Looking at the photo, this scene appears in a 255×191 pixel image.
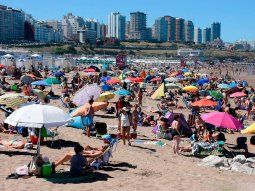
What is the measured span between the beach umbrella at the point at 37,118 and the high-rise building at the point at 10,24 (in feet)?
454

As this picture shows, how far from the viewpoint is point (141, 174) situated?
886 centimetres

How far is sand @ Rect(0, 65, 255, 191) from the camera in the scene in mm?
7873

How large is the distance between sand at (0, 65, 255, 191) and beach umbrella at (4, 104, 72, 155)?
0.99m

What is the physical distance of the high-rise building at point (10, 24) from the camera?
5561 inches

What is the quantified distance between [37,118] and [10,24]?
140508 millimetres

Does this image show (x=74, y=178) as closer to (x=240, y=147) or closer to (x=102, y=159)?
(x=102, y=159)

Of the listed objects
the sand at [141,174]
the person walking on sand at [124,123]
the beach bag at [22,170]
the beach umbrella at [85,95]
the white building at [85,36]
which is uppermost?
the white building at [85,36]

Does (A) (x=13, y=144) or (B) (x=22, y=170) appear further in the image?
(A) (x=13, y=144)

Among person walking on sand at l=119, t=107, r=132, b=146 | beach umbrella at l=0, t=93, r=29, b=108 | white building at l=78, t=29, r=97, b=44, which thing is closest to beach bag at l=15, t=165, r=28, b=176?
person walking on sand at l=119, t=107, r=132, b=146

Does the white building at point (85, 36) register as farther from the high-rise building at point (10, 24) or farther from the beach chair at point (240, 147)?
the beach chair at point (240, 147)

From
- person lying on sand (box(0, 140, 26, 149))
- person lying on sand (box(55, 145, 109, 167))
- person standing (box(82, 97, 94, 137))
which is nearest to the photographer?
person lying on sand (box(55, 145, 109, 167))

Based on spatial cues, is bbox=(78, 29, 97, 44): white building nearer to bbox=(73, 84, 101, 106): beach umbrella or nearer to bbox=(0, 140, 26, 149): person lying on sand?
bbox=(73, 84, 101, 106): beach umbrella

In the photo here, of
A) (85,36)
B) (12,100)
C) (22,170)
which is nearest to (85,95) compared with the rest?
(12,100)

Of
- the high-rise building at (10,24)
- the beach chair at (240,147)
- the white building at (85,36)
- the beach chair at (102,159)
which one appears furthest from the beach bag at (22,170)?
the white building at (85,36)
